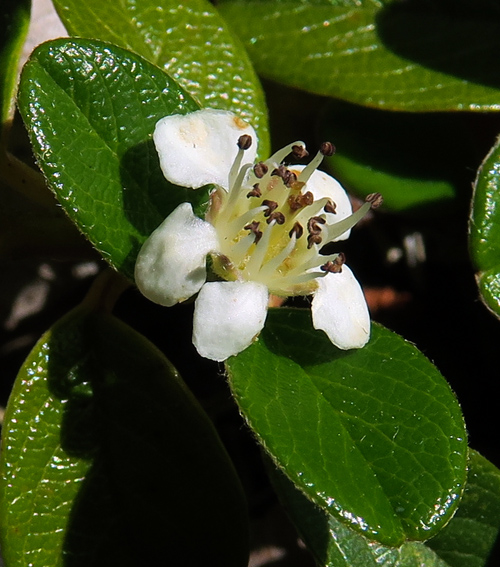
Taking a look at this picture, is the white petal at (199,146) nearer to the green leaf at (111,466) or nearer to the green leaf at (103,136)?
the green leaf at (103,136)

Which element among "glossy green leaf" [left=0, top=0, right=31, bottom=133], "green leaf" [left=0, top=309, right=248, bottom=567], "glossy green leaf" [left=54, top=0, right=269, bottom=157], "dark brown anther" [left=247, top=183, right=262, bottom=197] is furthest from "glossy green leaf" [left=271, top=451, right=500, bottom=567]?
"glossy green leaf" [left=0, top=0, right=31, bottom=133]

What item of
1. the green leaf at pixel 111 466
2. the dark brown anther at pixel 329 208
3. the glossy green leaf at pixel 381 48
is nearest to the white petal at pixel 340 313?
the dark brown anther at pixel 329 208

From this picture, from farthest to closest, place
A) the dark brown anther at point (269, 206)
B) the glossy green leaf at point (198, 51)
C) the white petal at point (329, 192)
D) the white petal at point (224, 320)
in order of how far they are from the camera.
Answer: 1. the glossy green leaf at point (198, 51)
2. the white petal at point (329, 192)
3. the dark brown anther at point (269, 206)
4. the white petal at point (224, 320)

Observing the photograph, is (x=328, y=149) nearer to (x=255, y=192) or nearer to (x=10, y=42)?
(x=255, y=192)

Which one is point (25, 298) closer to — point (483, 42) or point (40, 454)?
point (40, 454)

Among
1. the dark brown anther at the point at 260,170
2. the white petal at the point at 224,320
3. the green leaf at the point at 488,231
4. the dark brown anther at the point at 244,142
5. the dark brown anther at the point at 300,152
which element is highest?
the dark brown anther at the point at 244,142
